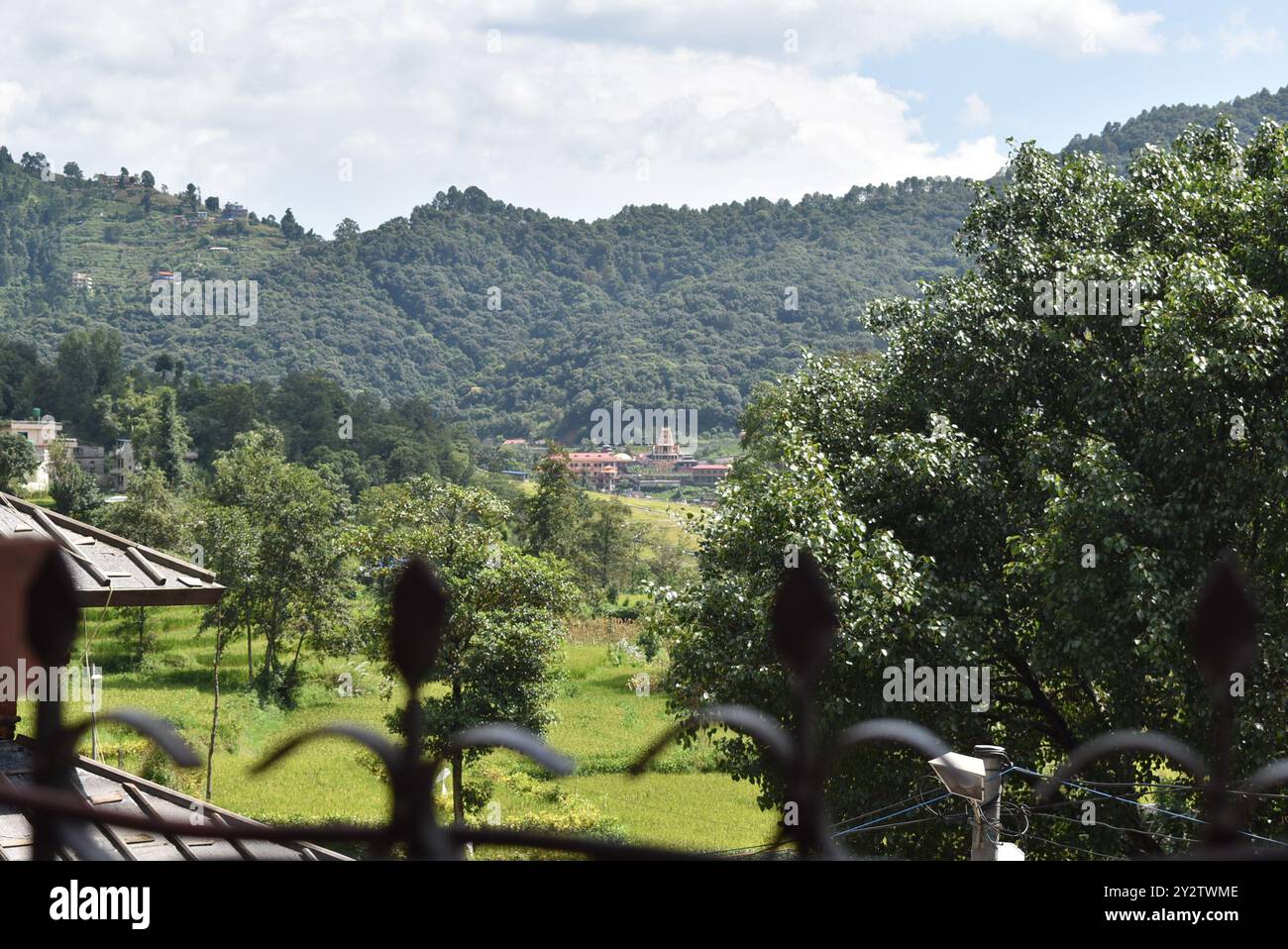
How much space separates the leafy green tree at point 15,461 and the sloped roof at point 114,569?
37.1 metres

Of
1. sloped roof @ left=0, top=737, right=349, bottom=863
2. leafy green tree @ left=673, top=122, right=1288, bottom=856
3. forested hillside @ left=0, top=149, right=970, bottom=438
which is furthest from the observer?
forested hillside @ left=0, top=149, right=970, bottom=438

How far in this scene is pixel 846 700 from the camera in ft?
32.6

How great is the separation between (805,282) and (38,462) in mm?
64160

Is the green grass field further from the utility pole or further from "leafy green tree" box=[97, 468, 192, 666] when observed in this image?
the utility pole

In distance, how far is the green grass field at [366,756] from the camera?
1888 cm

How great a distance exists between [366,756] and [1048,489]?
39.2 ft

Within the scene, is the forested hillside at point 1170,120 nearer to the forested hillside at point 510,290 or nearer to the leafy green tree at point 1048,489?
the forested hillside at point 510,290

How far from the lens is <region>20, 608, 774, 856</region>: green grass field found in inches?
743

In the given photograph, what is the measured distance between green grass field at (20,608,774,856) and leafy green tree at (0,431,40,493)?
924 cm

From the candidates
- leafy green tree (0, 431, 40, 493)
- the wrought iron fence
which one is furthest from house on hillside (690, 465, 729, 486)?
the wrought iron fence

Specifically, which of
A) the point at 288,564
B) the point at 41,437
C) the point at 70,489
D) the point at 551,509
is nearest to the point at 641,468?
the point at 41,437

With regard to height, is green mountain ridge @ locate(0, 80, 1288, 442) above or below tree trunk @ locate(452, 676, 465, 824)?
above

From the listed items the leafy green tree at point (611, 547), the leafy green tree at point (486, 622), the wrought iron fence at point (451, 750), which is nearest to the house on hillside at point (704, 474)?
the leafy green tree at point (611, 547)
